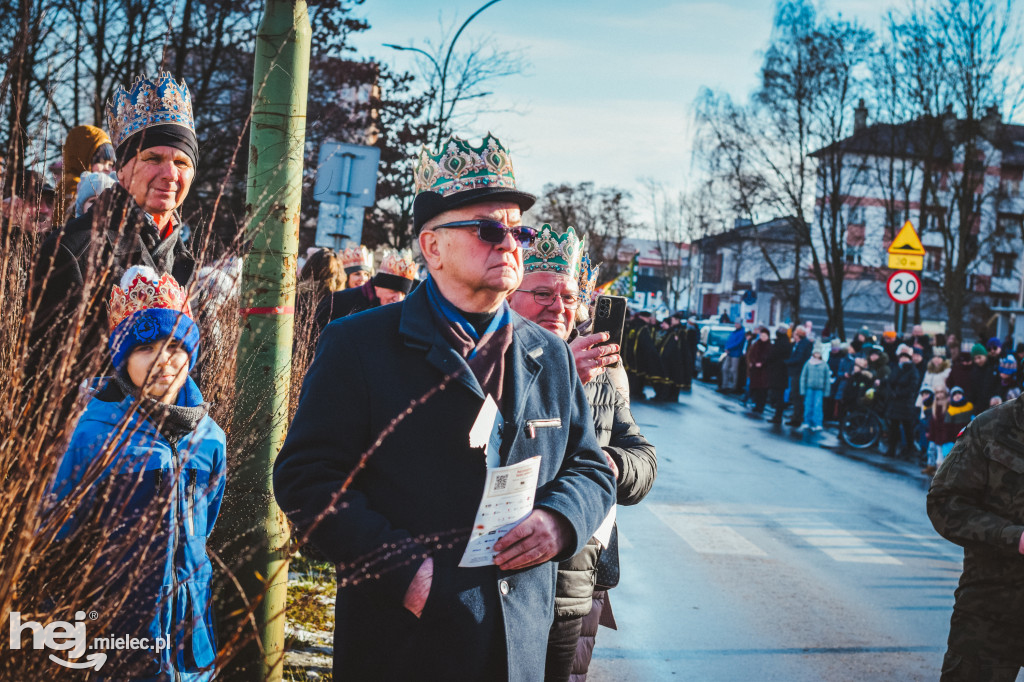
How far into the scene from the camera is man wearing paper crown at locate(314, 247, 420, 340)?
6684 mm

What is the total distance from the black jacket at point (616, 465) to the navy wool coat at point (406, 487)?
0.77 metres

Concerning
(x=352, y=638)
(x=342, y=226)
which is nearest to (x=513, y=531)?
(x=352, y=638)

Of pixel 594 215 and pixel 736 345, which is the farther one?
pixel 594 215

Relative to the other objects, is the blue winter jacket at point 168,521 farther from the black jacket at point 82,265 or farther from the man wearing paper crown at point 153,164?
the man wearing paper crown at point 153,164

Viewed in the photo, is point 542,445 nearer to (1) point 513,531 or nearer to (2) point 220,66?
(1) point 513,531

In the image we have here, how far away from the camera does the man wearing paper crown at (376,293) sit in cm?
668

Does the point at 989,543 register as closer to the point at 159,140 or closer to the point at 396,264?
the point at 159,140

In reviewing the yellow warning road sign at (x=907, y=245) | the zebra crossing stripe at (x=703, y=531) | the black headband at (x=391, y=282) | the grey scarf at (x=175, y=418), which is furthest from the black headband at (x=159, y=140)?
the yellow warning road sign at (x=907, y=245)

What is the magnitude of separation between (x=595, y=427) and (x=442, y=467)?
55.4 inches

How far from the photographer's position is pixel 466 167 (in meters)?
2.68

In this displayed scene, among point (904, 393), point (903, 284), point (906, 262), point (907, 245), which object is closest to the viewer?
point (907, 245)

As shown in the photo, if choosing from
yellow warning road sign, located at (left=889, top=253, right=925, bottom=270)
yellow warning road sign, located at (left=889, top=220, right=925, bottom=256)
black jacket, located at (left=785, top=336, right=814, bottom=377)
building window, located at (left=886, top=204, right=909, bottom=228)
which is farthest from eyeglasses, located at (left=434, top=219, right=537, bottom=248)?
building window, located at (left=886, top=204, right=909, bottom=228)

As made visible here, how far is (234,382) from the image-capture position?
13.0ft

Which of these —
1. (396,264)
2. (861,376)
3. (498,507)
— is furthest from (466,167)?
(861,376)
